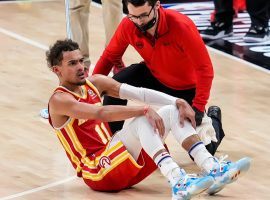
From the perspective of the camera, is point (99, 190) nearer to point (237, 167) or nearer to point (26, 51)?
point (237, 167)

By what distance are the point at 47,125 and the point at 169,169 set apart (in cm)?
217

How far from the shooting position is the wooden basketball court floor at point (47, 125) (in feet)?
20.3

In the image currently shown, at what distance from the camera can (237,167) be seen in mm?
5801

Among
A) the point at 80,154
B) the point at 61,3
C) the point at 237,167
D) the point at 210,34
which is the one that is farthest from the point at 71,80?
the point at 61,3

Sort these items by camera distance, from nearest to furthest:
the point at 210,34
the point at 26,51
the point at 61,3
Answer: the point at 26,51 < the point at 210,34 < the point at 61,3

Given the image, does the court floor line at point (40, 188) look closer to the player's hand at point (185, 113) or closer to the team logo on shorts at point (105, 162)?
the team logo on shorts at point (105, 162)

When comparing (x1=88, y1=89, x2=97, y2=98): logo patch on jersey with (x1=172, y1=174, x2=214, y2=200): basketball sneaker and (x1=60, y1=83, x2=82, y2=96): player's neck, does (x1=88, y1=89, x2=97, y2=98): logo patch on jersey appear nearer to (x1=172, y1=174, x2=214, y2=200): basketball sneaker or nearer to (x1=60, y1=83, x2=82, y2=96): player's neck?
(x1=60, y1=83, x2=82, y2=96): player's neck

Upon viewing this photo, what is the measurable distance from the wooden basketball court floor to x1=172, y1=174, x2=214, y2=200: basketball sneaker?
34cm

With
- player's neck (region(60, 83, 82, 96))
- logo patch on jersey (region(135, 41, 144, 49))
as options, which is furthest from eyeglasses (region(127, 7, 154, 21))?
player's neck (region(60, 83, 82, 96))

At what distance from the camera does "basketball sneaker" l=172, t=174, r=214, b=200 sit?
5543 mm

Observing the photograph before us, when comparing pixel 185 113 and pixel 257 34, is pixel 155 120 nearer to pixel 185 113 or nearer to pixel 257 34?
pixel 185 113

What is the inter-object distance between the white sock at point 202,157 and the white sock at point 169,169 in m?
0.20

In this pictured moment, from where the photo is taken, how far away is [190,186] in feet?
18.2

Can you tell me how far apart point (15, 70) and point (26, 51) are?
0.70m
